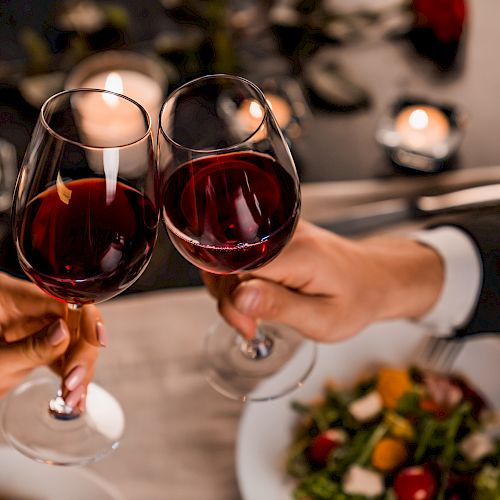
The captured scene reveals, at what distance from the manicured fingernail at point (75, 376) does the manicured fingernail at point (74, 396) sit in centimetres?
2

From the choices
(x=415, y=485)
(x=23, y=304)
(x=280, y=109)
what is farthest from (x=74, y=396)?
(x=280, y=109)

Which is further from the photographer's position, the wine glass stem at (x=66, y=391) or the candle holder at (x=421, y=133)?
the candle holder at (x=421, y=133)

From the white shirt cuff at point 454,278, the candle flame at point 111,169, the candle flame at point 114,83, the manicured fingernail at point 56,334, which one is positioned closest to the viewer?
the candle flame at point 111,169

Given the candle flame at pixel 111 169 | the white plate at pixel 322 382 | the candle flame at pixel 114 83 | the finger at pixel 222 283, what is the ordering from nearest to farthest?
the candle flame at pixel 111 169 → the finger at pixel 222 283 → the white plate at pixel 322 382 → the candle flame at pixel 114 83

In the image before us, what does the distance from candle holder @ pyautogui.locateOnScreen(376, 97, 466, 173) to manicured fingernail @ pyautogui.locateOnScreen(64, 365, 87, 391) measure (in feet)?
2.39

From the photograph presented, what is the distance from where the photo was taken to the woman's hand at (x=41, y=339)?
2.70ft

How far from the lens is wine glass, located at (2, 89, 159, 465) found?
2.23ft

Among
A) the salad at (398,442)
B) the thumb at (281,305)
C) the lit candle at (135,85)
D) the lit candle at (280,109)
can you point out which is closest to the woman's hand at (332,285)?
the thumb at (281,305)

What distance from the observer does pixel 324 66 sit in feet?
4.96

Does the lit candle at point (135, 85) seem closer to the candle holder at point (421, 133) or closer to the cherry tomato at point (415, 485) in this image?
the candle holder at point (421, 133)

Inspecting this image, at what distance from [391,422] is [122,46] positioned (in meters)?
0.84

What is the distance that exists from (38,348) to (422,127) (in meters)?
0.83

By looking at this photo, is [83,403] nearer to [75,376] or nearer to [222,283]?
[75,376]

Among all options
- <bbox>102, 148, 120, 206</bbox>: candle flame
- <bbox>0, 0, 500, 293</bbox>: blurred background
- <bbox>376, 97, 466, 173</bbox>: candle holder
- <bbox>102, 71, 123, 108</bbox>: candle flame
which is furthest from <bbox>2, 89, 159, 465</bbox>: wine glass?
<bbox>376, 97, 466, 173</bbox>: candle holder
